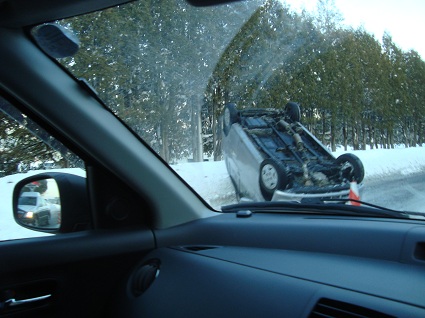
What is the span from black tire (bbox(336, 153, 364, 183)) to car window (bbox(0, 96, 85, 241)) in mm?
1842

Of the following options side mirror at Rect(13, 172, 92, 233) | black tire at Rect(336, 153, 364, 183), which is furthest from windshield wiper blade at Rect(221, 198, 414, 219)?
side mirror at Rect(13, 172, 92, 233)

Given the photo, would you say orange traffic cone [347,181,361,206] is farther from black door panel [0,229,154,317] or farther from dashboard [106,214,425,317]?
black door panel [0,229,154,317]

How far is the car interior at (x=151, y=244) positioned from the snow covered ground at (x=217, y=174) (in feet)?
0.25

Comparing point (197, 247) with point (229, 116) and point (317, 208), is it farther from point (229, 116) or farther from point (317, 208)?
point (229, 116)

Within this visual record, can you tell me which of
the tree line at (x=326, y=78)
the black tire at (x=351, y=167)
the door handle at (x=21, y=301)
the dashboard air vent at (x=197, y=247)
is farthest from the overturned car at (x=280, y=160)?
the door handle at (x=21, y=301)

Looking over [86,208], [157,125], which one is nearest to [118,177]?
[86,208]

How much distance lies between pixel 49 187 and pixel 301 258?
1442 millimetres

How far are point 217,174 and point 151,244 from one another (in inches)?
35.2

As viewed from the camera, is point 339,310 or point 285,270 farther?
point 285,270

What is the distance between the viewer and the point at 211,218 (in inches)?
105

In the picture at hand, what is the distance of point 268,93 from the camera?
117 inches

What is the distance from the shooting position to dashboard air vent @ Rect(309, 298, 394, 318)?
1.47 m

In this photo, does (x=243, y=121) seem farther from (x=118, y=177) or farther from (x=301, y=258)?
(x=301, y=258)

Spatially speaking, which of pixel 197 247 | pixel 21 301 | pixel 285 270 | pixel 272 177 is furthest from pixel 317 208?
pixel 21 301
